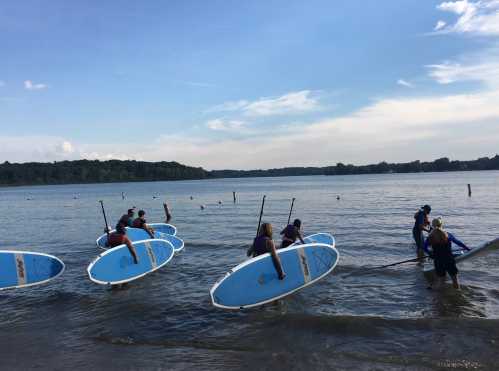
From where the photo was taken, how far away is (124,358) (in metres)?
7.45

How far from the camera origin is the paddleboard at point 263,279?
29.4ft

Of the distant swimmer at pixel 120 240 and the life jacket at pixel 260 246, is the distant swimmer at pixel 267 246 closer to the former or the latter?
the life jacket at pixel 260 246

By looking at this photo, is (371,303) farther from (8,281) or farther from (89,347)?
(8,281)

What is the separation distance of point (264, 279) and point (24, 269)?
7.16m

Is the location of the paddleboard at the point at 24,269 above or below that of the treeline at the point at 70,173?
below

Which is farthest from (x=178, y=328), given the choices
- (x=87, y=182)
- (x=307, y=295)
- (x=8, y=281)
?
(x=87, y=182)

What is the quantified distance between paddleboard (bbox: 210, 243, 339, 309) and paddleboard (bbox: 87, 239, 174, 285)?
4.31 m

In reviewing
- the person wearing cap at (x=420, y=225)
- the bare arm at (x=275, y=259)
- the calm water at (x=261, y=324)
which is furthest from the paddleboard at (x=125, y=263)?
the person wearing cap at (x=420, y=225)

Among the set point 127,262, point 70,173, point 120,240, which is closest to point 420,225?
point 127,262

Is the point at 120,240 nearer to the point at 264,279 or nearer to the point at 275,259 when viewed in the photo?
the point at 264,279

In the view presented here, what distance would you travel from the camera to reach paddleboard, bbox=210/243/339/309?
29.4ft

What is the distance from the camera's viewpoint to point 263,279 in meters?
9.32

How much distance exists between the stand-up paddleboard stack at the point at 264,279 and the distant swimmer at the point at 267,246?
0.16 meters

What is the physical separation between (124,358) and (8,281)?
5.94 meters
